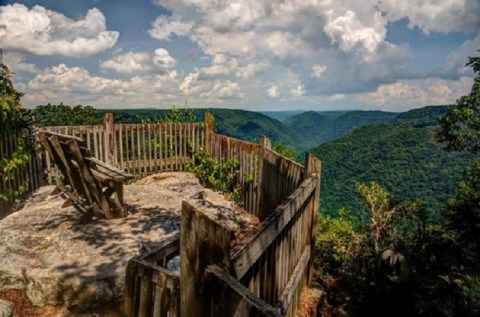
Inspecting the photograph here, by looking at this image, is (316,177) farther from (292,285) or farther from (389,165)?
(389,165)

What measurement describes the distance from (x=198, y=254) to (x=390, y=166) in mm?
107367

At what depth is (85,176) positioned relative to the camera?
5512mm

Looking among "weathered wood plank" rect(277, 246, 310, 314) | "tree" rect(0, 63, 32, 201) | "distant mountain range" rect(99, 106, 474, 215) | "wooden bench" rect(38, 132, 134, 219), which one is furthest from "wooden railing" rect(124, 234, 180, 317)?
"distant mountain range" rect(99, 106, 474, 215)

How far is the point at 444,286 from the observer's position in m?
4.70

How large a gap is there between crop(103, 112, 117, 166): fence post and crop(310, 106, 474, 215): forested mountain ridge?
182 feet

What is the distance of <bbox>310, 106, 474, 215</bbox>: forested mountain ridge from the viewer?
74812mm

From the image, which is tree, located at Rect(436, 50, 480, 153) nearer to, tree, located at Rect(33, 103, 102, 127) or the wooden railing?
the wooden railing

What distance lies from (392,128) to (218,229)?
504 feet

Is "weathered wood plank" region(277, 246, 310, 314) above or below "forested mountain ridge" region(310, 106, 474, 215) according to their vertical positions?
above

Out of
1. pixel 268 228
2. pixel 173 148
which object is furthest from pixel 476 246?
pixel 173 148

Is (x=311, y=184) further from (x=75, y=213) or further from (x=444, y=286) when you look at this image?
(x=75, y=213)

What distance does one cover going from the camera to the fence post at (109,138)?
399 inches

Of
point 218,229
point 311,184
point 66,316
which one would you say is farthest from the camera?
point 311,184

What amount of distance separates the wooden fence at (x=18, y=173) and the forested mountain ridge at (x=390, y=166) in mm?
57164
